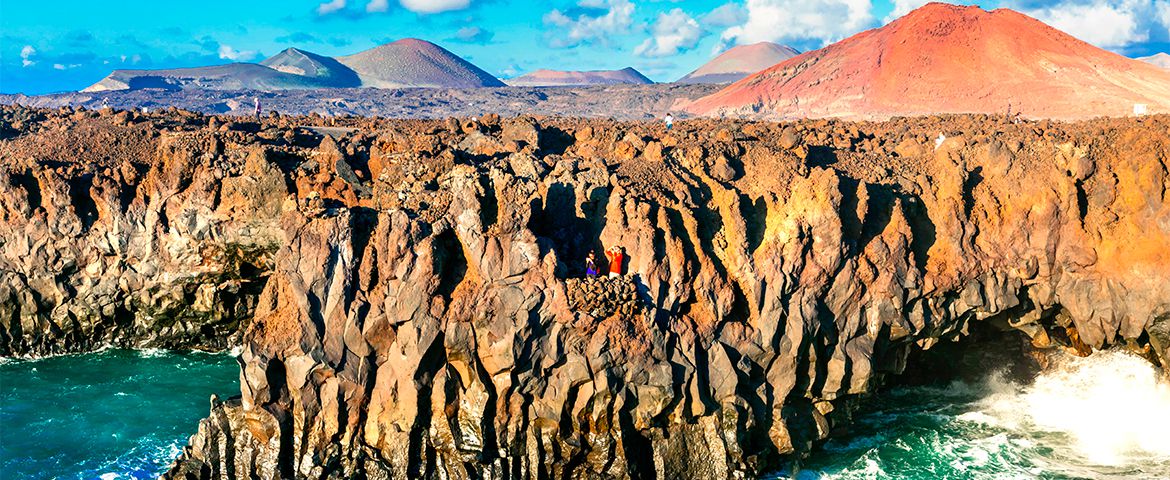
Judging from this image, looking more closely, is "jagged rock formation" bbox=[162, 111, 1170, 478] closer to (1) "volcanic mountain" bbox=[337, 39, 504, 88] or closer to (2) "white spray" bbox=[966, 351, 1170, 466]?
(2) "white spray" bbox=[966, 351, 1170, 466]

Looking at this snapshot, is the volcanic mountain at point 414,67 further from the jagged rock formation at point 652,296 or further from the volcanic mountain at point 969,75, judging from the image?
the jagged rock formation at point 652,296

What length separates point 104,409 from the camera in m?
29.6

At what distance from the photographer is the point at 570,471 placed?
2366 cm

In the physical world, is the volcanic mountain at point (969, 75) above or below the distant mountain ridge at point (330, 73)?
below

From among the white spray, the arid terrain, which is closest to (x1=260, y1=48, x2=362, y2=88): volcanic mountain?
the arid terrain

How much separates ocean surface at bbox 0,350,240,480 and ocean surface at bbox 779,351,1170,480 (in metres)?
17.6

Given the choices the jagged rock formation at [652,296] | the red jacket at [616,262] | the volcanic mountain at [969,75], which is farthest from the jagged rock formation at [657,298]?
the volcanic mountain at [969,75]

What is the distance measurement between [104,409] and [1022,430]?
27.8 metres

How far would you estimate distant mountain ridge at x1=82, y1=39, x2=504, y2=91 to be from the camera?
14238cm

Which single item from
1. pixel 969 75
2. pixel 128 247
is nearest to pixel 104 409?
pixel 128 247

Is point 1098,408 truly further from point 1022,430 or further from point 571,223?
point 571,223

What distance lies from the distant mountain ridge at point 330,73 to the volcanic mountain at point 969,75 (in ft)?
310

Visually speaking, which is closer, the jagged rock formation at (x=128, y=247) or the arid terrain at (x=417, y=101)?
the jagged rock formation at (x=128, y=247)

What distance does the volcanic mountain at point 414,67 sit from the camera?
164375 millimetres
